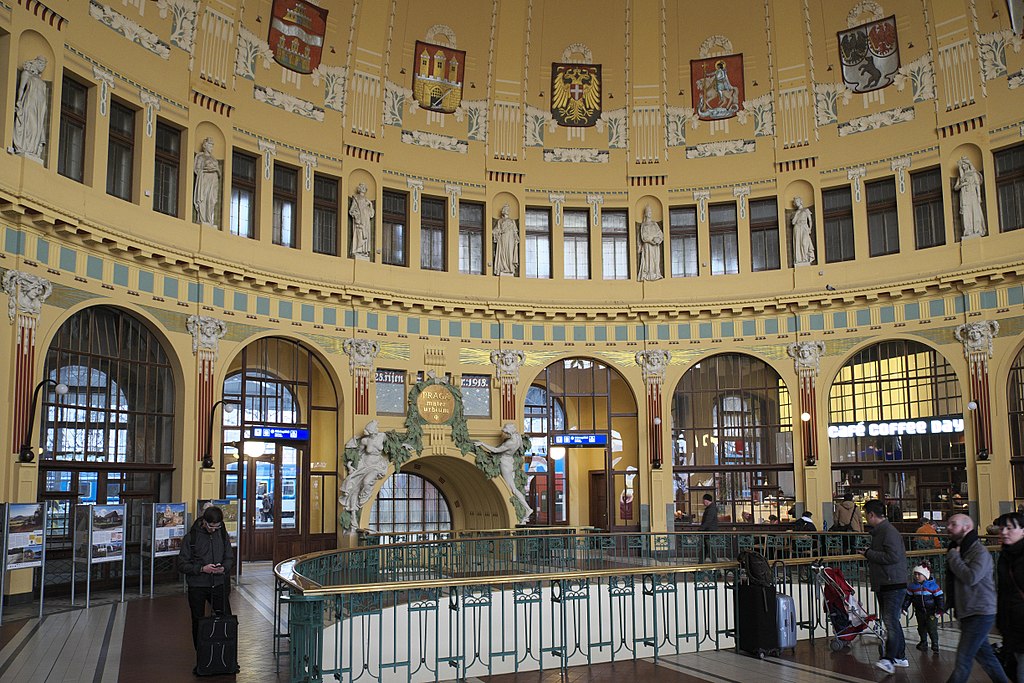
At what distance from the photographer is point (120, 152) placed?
61.6 feet

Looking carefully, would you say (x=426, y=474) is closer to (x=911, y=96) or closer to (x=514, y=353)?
(x=514, y=353)

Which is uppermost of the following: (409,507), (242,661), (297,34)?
(297,34)

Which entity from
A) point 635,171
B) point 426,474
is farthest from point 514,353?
point 635,171

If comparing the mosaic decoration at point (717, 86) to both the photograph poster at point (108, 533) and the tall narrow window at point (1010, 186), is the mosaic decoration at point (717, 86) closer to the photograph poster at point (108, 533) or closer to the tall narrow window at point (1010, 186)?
the tall narrow window at point (1010, 186)

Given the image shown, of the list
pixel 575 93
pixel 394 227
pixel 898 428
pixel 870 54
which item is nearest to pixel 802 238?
pixel 870 54

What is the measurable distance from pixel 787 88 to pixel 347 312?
508 inches

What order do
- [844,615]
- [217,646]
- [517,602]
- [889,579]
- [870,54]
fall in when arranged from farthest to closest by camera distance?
[870,54], [844,615], [517,602], [889,579], [217,646]

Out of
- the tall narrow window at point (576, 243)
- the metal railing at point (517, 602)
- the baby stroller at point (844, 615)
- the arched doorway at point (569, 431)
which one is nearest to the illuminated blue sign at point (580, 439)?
the arched doorway at point (569, 431)

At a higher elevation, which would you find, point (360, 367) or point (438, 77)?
point (438, 77)

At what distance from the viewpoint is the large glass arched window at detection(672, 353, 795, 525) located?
23.9m

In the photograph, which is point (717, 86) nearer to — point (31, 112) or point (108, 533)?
point (31, 112)

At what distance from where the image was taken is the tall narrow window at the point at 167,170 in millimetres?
19578

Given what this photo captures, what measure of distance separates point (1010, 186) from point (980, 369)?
4303 millimetres

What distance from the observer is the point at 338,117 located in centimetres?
2350
